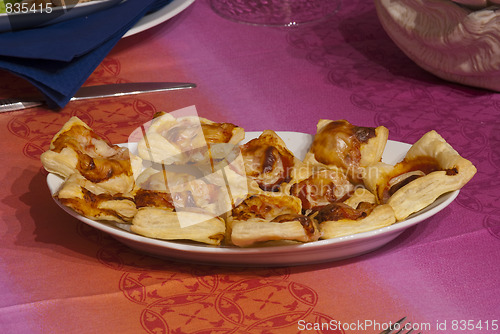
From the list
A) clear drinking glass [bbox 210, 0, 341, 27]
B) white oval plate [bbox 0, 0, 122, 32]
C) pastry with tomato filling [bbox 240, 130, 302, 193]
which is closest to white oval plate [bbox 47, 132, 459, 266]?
pastry with tomato filling [bbox 240, 130, 302, 193]

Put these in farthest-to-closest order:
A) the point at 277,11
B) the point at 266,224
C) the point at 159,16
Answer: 1. the point at 277,11
2. the point at 159,16
3. the point at 266,224

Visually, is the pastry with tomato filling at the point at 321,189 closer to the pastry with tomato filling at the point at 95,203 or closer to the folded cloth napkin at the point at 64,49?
the pastry with tomato filling at the point at 95,203

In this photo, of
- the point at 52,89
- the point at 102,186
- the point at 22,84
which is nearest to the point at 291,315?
the point at 102,186

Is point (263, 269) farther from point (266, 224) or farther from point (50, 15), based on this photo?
point (50, 15)

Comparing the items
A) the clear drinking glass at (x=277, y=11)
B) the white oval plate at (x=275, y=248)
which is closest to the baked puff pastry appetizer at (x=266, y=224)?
the white oval plate at (x=275, y=248)

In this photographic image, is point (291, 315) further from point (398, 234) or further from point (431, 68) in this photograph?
point (431, 68)

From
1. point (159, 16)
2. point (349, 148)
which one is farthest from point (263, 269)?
point (159, 16)

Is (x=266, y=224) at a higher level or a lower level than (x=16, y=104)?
higher
